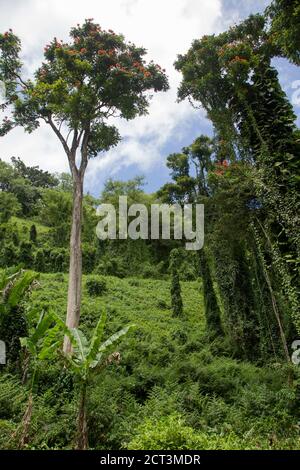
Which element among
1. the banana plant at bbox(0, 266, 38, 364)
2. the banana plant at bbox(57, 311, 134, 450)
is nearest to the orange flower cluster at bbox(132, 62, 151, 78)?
the banana plant at bbox(0, 266, 38, 364)

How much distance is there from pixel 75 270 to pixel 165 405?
4.96 meters

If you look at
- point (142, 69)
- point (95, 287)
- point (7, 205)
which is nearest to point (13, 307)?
point (142, 69)

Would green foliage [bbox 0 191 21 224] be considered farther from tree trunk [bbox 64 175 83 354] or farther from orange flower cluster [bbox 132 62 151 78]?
orange flower cluster [bbox 132 62 151 78]

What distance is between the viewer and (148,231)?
123 feet

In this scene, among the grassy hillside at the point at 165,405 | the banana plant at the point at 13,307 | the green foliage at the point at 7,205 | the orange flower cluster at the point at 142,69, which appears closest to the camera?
the grassy hillside at the point at 165,405

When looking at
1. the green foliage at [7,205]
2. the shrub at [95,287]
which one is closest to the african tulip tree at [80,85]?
the shrub at [95,287]

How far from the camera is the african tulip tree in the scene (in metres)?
12.5

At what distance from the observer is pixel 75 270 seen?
11609 millimetres

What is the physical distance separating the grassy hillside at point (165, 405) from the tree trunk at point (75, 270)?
1274 millimetres

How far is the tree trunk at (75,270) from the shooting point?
10789 millimetres

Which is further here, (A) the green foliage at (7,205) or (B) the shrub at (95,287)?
(A) the green foliage at (7,205)

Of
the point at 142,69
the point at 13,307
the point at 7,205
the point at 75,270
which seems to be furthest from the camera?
the point at 7,205

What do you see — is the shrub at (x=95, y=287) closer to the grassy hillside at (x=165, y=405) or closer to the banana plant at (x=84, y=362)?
the grassy hillside at (x=165, y=405)

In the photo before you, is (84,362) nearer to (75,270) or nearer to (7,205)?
(75,270)
